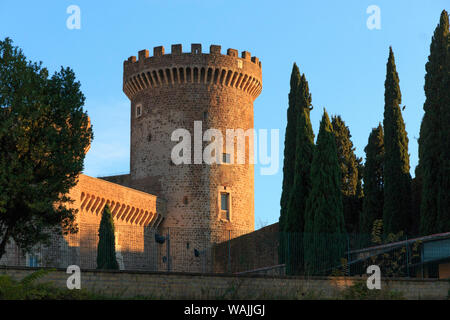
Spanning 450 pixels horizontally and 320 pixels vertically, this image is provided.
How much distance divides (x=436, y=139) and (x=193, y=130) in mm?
15518

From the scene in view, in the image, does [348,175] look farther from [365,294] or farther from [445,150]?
[365,294]

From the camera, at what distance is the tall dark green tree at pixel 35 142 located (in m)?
22.5

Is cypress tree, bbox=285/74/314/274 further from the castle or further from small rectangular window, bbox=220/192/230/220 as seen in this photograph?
small rectangular window, bbox=220/192/230/220

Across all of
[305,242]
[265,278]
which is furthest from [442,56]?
[265,278]

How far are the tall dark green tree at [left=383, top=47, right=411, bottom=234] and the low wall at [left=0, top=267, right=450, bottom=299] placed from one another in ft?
38.1

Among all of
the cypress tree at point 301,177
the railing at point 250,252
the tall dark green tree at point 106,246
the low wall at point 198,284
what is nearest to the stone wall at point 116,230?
the railing at point 250,252

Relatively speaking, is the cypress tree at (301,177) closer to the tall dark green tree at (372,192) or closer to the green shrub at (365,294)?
the tall dark green tree at (372,192)

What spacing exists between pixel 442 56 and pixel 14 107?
18858 millimetres

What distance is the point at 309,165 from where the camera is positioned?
3222cm

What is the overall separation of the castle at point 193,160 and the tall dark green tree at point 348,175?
5.66 meters

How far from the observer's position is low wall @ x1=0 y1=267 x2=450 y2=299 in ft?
62.6

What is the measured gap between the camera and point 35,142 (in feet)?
75.7

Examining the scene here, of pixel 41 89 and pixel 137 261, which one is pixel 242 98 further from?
pixel 41 89
